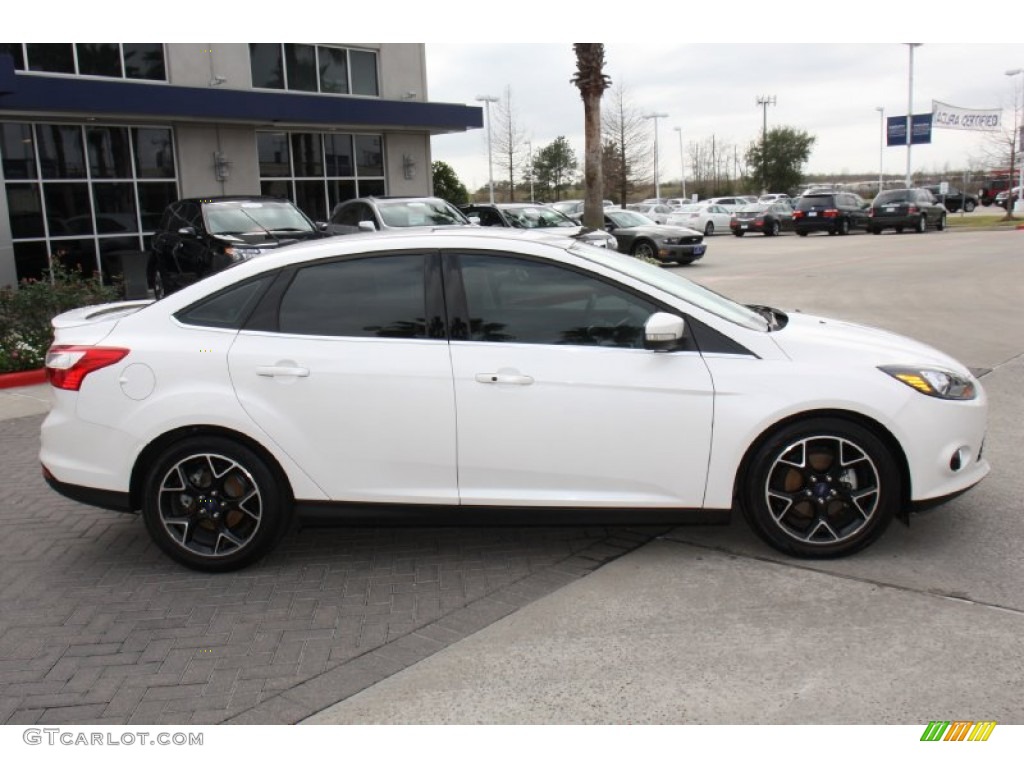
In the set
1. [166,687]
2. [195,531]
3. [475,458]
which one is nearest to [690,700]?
[475,458]

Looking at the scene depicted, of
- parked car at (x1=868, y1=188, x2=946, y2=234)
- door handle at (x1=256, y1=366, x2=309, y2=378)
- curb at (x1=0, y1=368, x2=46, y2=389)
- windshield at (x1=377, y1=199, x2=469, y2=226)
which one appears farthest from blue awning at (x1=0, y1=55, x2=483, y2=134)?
parked car at (x1=868, y1=188, x2=946, y2=234)

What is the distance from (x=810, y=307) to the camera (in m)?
13.3

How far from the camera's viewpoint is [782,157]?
6506 cm

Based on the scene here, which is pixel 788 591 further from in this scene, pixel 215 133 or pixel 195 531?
pixel 215 133

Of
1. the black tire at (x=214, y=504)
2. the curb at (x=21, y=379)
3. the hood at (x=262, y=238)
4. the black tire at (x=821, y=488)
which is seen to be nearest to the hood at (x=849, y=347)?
the black tire at (x=821, y=488)

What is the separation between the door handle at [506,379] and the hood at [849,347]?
1.23m

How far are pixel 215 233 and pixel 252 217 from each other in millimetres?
796

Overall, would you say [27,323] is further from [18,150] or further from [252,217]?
[18,150]

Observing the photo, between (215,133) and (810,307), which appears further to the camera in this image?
(215,133)

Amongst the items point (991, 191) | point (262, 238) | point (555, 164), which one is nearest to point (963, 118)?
point (991, 191)

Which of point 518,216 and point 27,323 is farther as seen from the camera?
point 518,216
